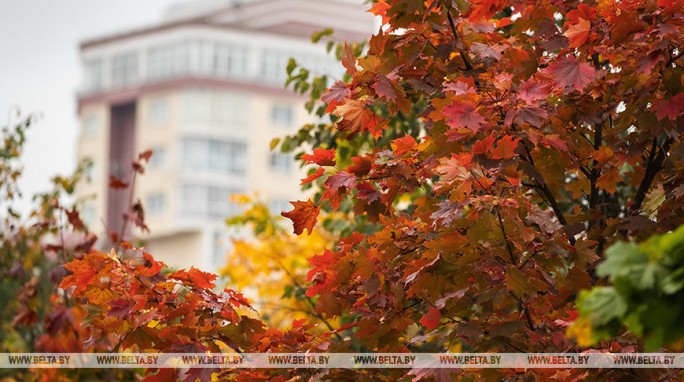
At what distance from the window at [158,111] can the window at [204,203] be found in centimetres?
383

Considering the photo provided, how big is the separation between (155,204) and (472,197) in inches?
2159

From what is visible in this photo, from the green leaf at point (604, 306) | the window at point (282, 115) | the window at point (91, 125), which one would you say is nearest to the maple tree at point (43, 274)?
the green leaf at point (604, 306)

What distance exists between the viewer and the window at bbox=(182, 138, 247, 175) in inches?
2306

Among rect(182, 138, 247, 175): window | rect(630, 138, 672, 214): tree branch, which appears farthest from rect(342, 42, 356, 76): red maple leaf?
rect(182, 138, 247, 175): window

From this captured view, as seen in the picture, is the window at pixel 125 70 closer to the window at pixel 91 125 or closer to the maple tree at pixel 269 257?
the window at pixel 91 125

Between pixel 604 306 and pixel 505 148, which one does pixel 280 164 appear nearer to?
pixel 505 148

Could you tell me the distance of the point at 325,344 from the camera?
541 cm

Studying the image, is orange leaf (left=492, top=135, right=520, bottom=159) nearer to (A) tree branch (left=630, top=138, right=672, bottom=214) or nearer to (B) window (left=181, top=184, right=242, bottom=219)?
(A) tree branch (left=630, top=138, right=672, bottom=214)

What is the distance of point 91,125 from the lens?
207ft

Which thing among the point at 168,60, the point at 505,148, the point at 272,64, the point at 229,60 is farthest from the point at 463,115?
the point at 272,64

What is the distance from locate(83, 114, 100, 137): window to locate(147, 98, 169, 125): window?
11.9 ft

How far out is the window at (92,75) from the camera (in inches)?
2496

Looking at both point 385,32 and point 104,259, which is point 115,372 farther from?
point 385,32

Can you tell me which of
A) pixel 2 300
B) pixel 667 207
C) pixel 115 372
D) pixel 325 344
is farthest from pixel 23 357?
pixel 2 300
